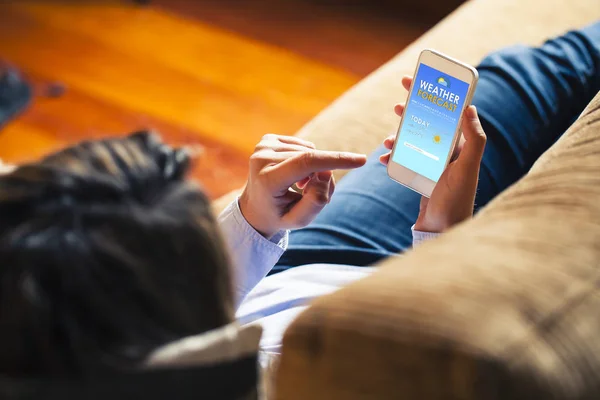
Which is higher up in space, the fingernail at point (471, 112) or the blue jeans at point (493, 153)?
the fingernail at point (471, 112)

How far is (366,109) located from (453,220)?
0.35 m

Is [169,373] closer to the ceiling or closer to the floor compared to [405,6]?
closer to the ceiling

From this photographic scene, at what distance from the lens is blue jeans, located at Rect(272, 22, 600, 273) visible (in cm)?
92

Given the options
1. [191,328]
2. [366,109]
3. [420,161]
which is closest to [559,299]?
[191,328]

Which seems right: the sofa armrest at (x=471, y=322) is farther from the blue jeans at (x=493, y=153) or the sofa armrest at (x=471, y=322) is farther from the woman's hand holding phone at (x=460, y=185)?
the blue jeans at (x=493, y=153)

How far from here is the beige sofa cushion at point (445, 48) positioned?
1.04m

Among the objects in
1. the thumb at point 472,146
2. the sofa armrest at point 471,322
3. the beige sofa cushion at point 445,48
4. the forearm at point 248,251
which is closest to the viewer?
the sofa armrest at point 471,322

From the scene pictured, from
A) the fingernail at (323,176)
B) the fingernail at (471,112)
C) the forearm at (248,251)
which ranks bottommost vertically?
the forearm at (248,251)

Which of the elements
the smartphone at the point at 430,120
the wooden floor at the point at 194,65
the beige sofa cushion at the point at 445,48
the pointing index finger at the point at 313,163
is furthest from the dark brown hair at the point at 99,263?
the wooden floor at the point at 194,65

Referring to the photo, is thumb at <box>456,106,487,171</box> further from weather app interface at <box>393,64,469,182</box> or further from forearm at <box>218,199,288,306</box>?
forearm at <box>218,199,288,306</box>

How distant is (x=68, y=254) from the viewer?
0.39 meters

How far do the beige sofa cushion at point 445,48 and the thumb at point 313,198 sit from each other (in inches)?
7.7

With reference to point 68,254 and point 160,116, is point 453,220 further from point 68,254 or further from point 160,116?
point 160,116

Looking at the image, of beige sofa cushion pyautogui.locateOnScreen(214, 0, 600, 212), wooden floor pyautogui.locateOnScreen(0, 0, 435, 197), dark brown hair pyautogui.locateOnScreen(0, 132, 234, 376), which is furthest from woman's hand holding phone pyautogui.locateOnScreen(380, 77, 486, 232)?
wooden floor pyautogui.locateOnScreen(0, 0, 435, 197)
